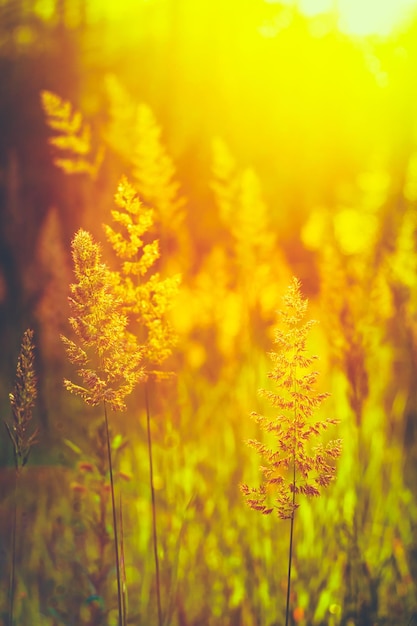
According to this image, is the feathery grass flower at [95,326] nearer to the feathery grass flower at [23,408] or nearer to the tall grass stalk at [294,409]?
the feathery grass flower at [23,408]

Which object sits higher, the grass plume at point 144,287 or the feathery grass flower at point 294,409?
the grass plume at point 144,287

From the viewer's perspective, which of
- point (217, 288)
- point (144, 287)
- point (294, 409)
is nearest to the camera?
point (294, 409)

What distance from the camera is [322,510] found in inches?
71.2

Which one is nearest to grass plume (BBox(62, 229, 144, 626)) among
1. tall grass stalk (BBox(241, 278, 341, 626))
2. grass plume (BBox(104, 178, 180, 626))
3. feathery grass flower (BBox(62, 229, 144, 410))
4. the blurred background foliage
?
feathery grass flower (BBox(62, 229, 144, 410))

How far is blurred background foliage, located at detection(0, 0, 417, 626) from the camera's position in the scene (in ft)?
5.46

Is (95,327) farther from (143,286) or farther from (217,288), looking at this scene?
(217,288)

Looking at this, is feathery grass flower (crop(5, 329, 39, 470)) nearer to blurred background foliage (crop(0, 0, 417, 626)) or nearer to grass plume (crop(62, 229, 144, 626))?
grass plume (crop(62, 229, 144, 626))

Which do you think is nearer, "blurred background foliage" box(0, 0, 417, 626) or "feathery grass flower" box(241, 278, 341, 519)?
"feathery grass flower" box(241, 278, 341, 519)

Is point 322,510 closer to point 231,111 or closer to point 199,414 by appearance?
point 199,414

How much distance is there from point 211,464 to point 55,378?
652mm

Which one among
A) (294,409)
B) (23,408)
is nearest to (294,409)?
(294,409)

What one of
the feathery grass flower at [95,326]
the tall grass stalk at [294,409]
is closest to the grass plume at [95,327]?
the feathery grass flower at [95,326]

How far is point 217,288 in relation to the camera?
2.15m

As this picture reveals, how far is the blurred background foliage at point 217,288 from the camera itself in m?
1.67
